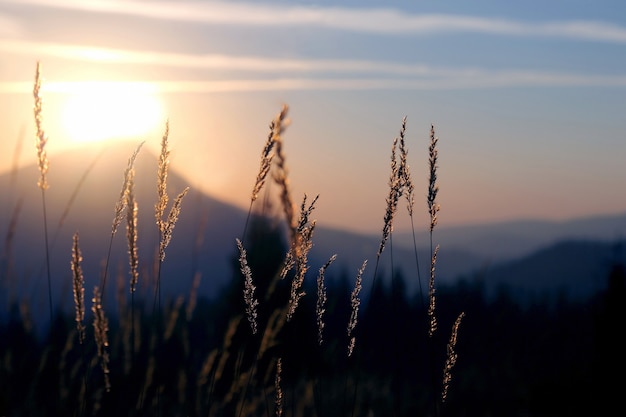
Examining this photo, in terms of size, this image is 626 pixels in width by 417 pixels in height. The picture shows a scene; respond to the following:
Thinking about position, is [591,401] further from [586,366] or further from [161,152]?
[161,152]

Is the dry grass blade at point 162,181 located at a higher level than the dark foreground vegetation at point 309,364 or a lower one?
higher

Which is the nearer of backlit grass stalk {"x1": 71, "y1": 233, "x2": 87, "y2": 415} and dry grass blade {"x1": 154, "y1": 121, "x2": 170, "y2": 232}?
backlit grass stalk {"x1": 71, "y1": 233, "x2": 87, "y2": 415}

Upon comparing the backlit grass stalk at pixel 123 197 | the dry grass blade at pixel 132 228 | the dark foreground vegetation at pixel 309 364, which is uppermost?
the backlit grass stalk at pixel 123 197

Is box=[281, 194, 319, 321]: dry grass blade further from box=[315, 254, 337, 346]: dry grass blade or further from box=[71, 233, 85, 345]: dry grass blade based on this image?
box=[71, 233, 85, 345]: dry grass blade

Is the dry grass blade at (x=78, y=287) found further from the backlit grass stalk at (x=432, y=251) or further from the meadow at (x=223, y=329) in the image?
the backlit grass stalk at (x=432, y=251)

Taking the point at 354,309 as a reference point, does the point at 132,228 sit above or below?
above

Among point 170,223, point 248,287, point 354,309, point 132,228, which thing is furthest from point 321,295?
point 132,228

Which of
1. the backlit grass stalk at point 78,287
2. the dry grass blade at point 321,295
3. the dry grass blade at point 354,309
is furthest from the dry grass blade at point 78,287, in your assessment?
A: the dry grass blade at point 354,309

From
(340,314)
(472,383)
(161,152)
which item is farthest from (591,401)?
(340,314)

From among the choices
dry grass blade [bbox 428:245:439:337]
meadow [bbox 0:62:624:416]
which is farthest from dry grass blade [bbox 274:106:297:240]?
dry grass blade [bbox 428:245:439:337]

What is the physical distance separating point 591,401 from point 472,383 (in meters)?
6.75

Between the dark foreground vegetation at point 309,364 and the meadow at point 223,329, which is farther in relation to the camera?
the dark foreground vegetation at point 309,364

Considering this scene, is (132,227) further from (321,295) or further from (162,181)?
(321,295)

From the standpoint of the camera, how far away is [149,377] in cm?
366
